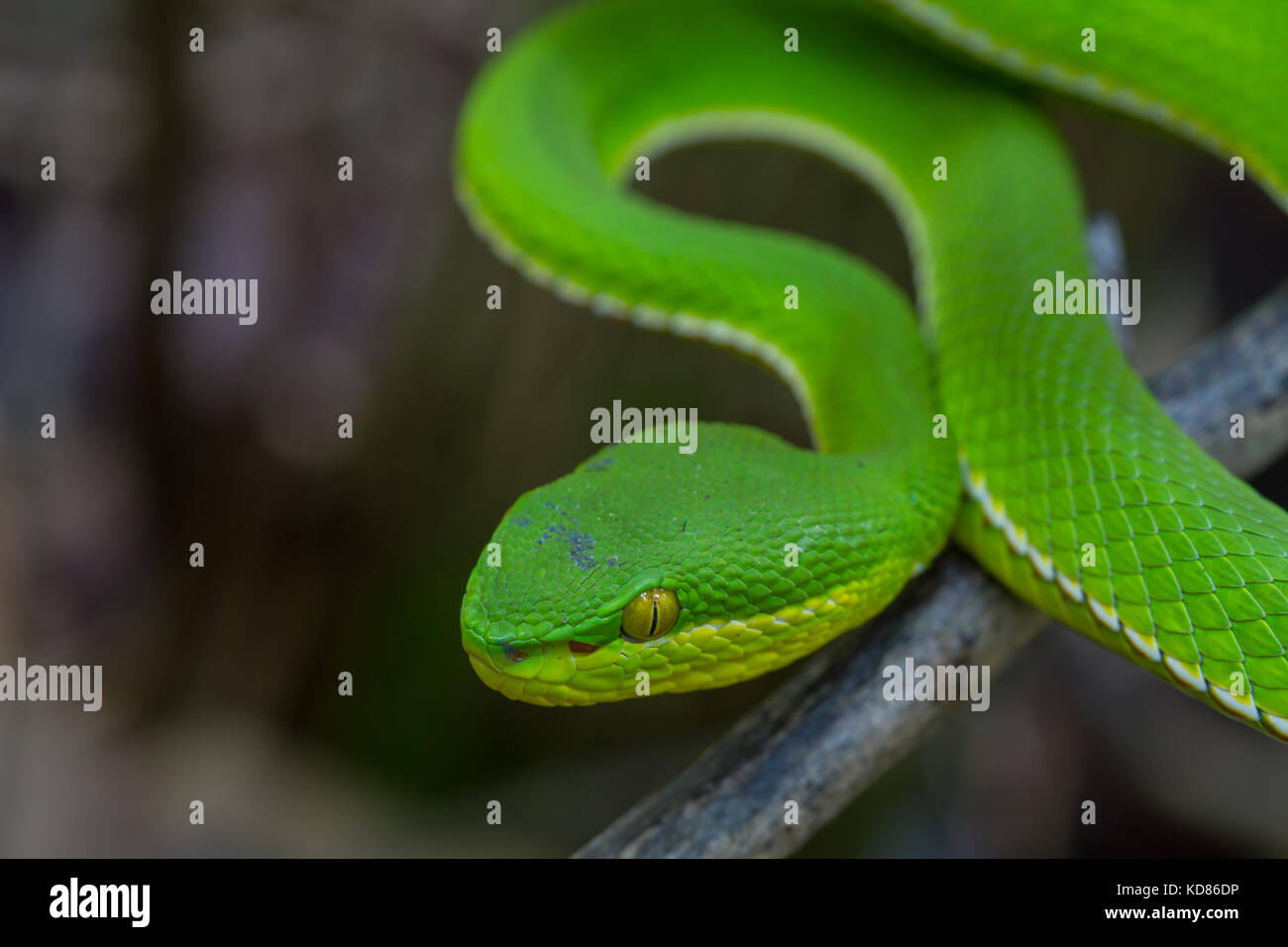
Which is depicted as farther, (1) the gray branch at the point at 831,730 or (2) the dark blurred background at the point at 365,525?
(2) the dark blurred background at the point at 365,525

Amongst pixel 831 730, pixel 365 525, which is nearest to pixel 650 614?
pixel 831 730

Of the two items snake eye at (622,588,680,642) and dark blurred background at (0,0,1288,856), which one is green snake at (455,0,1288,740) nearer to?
snake eye at (622,588,680,642)

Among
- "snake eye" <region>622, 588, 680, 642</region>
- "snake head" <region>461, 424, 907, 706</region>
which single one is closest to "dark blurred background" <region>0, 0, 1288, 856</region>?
"snake head" <region>461, 424, 907, 706</region>

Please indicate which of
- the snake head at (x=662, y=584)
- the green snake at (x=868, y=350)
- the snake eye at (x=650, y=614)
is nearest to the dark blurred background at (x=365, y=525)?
the green snake at (x=868, y=350)

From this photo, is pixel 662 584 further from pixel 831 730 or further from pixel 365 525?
pixel 365 525

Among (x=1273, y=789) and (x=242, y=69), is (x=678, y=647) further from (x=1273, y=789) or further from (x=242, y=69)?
(x=242, y=69)

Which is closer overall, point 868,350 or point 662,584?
point 662,584

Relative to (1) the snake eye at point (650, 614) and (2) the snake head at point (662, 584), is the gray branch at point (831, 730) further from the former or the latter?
(1) the snake eye at point (650, 614)

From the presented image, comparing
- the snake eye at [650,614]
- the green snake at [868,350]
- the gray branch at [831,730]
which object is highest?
the green snake at [868,350]
